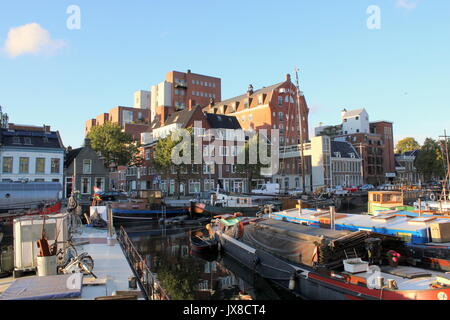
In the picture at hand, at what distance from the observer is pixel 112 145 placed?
2329 inches

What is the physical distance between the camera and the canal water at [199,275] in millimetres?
16391

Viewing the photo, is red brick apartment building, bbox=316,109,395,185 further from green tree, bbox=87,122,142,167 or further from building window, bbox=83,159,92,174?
building window, bbox=83,159,92,174

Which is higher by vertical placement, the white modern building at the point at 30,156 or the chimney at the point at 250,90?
the chimney at the point at 250,90

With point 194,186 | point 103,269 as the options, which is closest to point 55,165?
point 194,186

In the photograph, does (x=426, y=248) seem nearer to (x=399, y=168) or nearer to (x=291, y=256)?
(x=291, y=256)

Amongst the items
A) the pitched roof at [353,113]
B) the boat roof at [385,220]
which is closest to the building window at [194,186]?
the boat roof at [385,220]

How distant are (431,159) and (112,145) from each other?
77433mm

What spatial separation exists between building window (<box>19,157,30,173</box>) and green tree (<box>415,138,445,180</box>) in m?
88.5

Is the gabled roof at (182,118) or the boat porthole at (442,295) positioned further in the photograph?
the gabled roof at (182,118)

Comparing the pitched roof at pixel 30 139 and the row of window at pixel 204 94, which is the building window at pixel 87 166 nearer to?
the pitched roof at pixel 30 139

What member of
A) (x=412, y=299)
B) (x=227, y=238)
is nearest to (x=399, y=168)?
(x=227, y=238)

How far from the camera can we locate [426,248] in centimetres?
1596

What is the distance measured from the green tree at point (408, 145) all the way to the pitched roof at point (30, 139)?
11801cm

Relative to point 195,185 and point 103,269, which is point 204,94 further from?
point 103,269
